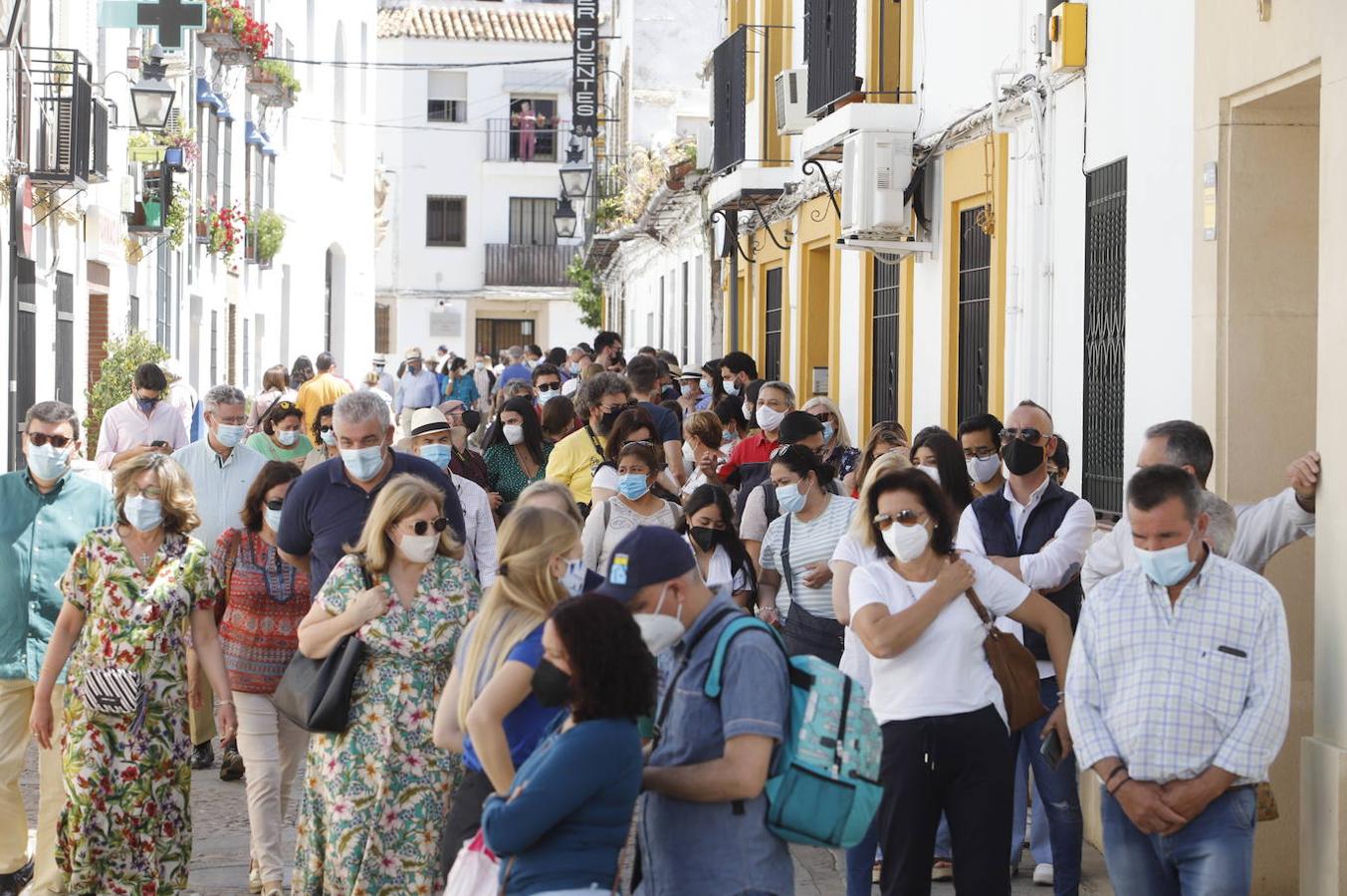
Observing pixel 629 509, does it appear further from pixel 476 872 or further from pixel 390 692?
pixel 476 872

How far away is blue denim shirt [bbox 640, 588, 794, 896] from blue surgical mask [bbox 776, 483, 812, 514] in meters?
3.60

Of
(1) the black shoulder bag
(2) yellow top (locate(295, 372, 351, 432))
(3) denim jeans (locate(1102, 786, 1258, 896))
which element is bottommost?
(3) denim jeans (locate(1102, 786, 1258, 896))

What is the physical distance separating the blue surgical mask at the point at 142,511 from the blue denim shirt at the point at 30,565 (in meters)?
0.72

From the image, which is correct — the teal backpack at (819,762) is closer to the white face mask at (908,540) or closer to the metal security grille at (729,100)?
the white face mask at (908,540)

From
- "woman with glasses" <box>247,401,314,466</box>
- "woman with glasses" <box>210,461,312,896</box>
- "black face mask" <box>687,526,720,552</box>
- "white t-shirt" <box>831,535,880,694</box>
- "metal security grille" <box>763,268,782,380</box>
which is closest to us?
"white t-shirt" <box>831,535,880,694</box>

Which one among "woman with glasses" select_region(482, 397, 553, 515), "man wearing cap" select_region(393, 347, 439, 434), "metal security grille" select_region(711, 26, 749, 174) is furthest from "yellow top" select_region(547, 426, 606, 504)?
"man wearing cap" select_region(393, 347, 439, 434)

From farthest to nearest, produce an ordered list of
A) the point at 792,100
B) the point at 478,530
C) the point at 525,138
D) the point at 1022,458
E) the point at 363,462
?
the point at 525,138
the point at 792,100
the point at 478,530
the point at 1022,458
the point at 363,462

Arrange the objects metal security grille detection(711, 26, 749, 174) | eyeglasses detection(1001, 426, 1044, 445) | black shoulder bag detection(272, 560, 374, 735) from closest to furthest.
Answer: black shoulder bag detection(272, 560, 374, 735) < eyeglasses detection(1001, 426, 1044, 445) < metal security grille detection(711, 26, 749, 174)

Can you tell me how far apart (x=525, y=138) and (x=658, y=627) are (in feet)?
177

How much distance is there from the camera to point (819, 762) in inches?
176

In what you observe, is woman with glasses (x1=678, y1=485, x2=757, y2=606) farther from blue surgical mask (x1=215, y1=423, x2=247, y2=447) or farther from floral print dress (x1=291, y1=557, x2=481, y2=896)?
blue surgical mask (x1=215, y1=423, x2=247, y2=447)

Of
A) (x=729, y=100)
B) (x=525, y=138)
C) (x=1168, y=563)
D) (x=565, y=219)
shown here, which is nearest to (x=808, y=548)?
(x=1168, y=563)

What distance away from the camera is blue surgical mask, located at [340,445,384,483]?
7219mm

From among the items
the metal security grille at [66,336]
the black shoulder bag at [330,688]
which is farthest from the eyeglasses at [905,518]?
the metal security grille at [66,336]
